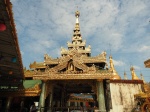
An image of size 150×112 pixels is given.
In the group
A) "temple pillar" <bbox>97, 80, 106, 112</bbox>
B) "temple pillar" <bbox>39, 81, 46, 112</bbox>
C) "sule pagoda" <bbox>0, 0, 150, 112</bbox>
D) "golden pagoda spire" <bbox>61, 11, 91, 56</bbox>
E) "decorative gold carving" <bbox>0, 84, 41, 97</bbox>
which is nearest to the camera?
"temple pillar" <bbox>97, 80, 106, 112</bbox>

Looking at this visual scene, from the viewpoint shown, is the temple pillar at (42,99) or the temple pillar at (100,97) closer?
the temple pillar at (100,97)

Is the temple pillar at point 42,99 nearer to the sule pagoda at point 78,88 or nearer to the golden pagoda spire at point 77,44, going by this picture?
the sule pagoda at point 78,88

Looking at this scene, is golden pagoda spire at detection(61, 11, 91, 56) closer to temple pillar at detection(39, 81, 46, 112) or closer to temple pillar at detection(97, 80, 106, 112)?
temple pillar at detection(39, 81, 46, 112)

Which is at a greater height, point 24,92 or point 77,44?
point 77,44

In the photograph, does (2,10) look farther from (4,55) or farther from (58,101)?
(58,101)

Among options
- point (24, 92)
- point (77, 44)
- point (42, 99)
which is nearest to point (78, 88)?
point (42, 99)

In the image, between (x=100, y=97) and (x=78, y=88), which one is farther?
(x=78, y=88)

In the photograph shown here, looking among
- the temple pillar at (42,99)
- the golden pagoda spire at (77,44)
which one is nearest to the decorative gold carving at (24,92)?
the temple pillar at (42,99)

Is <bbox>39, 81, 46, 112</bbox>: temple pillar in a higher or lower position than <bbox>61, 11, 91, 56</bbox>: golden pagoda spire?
lower


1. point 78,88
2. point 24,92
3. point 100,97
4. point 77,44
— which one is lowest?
point 100,97

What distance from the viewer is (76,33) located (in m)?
25.7

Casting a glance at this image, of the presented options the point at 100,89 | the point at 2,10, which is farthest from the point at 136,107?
the point at 2,10

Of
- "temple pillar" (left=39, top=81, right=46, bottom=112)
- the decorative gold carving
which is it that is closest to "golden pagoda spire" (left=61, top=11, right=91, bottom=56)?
the decorative gold carving

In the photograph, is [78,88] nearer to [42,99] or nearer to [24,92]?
[42,99]
